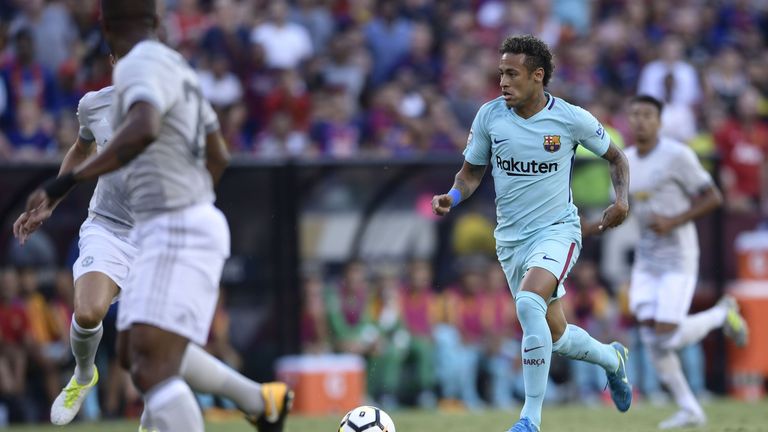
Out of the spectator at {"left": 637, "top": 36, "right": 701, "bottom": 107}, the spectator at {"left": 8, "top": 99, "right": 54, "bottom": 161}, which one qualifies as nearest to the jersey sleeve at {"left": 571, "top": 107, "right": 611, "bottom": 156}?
the spectator at {"left": 8, "top": 99, "right": 54, "bottom": 161}

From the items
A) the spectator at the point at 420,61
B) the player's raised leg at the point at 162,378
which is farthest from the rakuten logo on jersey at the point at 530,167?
the spectator at the point at 420,61

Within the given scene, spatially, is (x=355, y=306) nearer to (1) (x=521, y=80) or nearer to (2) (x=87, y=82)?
(2) (x=87, y=82)

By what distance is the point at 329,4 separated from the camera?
18.9m

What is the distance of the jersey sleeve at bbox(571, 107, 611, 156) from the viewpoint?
8.54 meters

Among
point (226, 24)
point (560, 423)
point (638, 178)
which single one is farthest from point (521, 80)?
point (226, 24)

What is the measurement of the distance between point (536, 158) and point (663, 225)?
11.0 ft

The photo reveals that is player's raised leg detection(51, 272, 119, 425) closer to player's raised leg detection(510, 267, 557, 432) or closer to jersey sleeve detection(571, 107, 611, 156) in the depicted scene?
player's raised leg detection(510, 267, 557, 432)

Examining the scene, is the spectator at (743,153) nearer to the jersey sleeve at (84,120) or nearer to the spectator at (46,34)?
the spectator at (46,34)

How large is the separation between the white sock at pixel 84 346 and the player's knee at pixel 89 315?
9 cm

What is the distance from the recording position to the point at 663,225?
37.7ft

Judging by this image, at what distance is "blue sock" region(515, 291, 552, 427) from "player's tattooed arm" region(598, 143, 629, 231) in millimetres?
684

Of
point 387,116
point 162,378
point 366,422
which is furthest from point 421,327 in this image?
point 162,378

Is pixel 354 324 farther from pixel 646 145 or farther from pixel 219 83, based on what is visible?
pixel 646 145

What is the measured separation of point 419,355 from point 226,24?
5.20 metres
